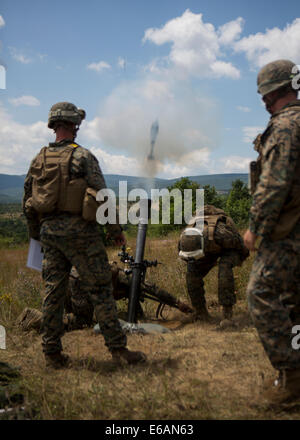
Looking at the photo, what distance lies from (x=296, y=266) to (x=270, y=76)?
4.67ft

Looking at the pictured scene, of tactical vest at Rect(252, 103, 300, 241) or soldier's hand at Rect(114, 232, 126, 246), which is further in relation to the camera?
soldier's hand at Rect(114, 232, 126, 246)

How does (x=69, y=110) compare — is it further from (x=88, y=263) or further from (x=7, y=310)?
(x=7, y=310)

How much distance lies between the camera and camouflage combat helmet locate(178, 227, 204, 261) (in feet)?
17.4

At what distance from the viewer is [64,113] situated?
3.98m

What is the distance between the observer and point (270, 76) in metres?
3.04

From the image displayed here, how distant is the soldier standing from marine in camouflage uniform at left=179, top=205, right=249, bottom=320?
1.78m

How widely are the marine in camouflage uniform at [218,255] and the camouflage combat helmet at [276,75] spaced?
8.34 ft

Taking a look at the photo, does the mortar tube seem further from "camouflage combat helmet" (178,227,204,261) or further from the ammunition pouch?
the ammunition pouch

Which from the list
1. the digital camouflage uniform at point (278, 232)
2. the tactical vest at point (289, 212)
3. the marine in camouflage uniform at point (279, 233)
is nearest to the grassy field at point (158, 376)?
the marine in camouflage uniform at point (279, 233)

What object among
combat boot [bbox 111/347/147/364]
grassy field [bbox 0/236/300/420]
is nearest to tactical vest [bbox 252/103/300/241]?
grassy field [bbox 0/236/300/420]

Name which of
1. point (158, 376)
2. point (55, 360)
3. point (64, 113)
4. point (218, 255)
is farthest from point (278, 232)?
point (218, 255)

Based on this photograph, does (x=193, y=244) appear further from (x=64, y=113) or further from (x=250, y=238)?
(x=64, y=113)

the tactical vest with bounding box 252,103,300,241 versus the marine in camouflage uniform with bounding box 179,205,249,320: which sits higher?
the tactical vest with bounding box 252,103,300,241
